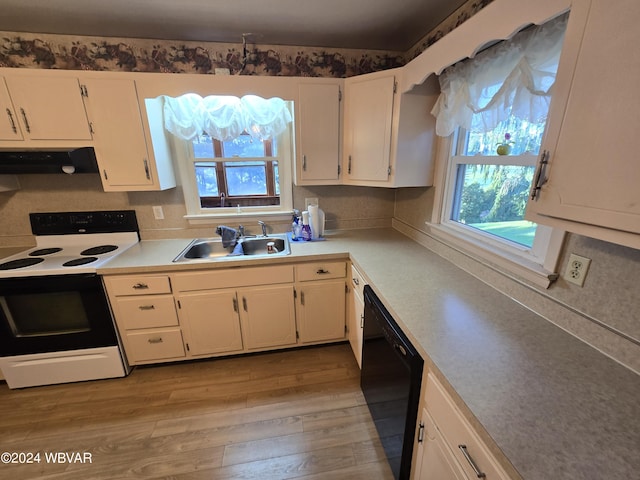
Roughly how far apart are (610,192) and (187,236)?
8.21ft

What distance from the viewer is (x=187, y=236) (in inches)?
91.5

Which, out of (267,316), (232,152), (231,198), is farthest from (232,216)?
(267,316)

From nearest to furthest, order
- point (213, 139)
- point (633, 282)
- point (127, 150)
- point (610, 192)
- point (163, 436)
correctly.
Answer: point (610, 192), point (633, 282), point (163, 436), point (127, 150), point (213, 139)

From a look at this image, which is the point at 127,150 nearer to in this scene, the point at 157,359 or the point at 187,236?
the point at 187,236

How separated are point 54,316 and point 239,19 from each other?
7.49ft

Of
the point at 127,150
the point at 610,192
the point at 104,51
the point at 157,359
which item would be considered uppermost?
the point at 104,51

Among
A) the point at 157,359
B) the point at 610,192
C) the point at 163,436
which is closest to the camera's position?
the point at 610,192

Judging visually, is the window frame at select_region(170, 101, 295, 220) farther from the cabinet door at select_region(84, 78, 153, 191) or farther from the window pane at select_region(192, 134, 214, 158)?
the cabinet door at select_region(84, 78, 153, 191)

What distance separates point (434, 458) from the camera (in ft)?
3.10

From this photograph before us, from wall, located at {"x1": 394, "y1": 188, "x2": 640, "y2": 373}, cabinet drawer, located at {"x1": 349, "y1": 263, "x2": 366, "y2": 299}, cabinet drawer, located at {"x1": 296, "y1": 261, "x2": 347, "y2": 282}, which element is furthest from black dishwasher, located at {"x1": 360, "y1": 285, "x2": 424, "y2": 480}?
wall, located at {"x1": 394, "y1": 188, "x2": 640, "y2": 373}

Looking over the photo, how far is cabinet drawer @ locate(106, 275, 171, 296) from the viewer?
176 cm

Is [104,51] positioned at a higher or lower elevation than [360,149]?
higher

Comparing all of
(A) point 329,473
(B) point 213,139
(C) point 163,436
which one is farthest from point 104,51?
(A) point 329,473

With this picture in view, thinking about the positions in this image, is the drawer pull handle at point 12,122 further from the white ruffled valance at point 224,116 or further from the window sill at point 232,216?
the window sill at point 232,216
